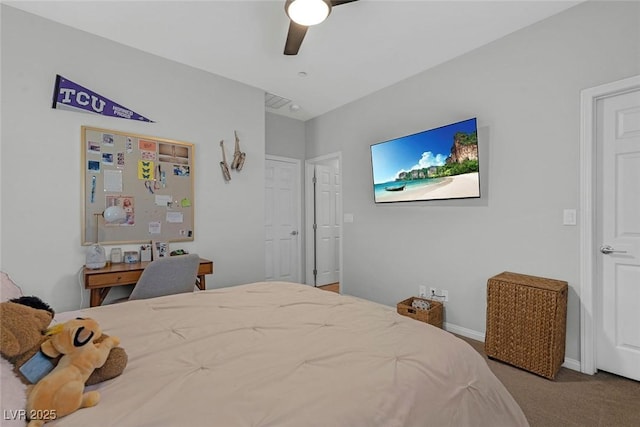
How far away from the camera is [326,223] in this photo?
17.0 feet

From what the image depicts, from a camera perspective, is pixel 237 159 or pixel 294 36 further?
pixel 237 159

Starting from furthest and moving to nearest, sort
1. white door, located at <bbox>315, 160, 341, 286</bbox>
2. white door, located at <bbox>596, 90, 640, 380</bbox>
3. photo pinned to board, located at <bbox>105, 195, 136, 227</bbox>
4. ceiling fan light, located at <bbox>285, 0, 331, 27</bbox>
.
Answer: white door, located at <bbox>315, 160, 341, 286</bbox>
photo pinned to board, located at <bbox>105, 195, 136, 227</bbox>
white door, located at <bbox>596, 90, 640, 380</bbox>
ceiling fan light, located at <bbox>285, 0, 331, 27</bbox>

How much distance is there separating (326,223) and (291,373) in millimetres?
4229

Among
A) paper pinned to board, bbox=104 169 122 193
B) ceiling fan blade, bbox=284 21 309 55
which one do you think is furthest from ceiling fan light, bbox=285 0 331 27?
paper pinned to board, bbox=104 169 122 193

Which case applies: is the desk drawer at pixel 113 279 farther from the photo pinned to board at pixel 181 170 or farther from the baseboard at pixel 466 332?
the baseboard at pixel 466 332

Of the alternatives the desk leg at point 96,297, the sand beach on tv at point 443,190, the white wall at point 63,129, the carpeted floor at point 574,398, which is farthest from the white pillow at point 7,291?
the sand beach on tv at point 443,190

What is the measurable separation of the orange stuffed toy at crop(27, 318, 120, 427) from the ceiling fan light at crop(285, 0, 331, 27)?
6.40ft

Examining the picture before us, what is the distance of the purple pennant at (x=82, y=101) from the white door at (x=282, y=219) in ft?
6.56

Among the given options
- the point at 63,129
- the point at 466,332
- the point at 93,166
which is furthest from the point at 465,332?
the point at 63,129

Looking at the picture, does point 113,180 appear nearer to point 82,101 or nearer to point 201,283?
point 82,101

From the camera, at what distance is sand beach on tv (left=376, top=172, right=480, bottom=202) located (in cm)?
276

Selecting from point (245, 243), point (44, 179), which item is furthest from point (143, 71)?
point (245, 243)

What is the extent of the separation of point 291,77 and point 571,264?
313 centimetres

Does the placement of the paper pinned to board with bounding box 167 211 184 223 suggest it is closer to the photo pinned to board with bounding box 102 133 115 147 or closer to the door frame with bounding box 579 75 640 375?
the photo pinned to board with bounding box 102 133 115 147
